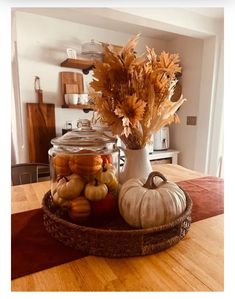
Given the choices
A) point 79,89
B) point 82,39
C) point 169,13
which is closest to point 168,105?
point 169,13

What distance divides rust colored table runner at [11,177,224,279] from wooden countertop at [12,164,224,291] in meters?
0.02

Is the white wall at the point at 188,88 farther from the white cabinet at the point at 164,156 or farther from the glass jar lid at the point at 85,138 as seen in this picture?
the glass jar lid at the point at 85,138

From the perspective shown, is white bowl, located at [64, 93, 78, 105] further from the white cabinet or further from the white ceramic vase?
the white ceramic vase

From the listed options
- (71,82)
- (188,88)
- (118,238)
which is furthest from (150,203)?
(188,88)

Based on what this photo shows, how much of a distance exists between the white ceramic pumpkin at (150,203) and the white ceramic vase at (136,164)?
0.14 meters

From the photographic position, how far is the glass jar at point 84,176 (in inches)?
21.7

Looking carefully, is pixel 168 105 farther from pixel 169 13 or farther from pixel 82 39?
pixel 82 39

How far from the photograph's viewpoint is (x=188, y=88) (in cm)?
240

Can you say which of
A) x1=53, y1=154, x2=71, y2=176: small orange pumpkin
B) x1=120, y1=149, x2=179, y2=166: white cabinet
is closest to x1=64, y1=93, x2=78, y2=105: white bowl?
x1=120, y1=149, x2=179, y2=166: white cabinet

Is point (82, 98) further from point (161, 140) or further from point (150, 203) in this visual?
point (150, 203)

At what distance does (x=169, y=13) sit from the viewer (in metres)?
1.68

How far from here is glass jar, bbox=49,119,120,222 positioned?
55 centimetres

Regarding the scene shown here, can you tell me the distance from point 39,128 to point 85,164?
1595 millimetres
